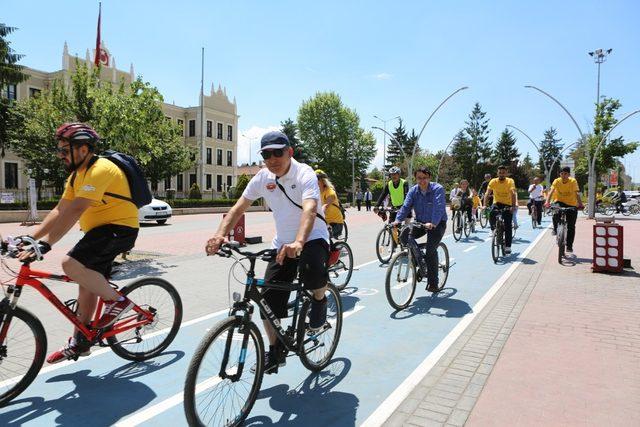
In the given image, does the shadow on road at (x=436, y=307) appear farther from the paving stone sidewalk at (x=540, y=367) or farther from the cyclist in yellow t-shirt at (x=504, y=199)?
the cyclist in yellow t-shirt at (x=504, y=199)

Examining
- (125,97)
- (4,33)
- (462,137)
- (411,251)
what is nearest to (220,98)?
(4,33)

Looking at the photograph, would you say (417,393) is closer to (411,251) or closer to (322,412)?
(322,412)

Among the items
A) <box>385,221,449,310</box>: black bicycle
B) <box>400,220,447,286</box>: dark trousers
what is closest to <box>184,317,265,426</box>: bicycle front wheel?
<box>385,221,449,310</box>: black bicycle

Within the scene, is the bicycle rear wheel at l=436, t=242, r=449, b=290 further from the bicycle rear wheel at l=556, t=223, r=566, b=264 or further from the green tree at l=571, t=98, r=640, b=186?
the green tree at l=571, t=98, r=640, b=186

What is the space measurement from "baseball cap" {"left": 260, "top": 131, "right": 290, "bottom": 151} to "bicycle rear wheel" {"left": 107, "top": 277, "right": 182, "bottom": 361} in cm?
180

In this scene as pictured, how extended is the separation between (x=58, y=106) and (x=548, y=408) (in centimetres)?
2968

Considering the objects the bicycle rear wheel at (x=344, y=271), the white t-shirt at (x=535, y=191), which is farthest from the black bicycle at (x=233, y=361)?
the white t-shirt at (x=535, y=191)

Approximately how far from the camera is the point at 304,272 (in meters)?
3.56

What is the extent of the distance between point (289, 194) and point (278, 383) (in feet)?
5.05

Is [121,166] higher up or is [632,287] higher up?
[121,166]

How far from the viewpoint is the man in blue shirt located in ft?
21.8

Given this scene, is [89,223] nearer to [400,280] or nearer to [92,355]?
[92,355]

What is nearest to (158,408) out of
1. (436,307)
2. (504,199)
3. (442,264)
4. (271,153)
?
(271,153)

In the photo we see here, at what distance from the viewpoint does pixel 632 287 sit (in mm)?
7387
